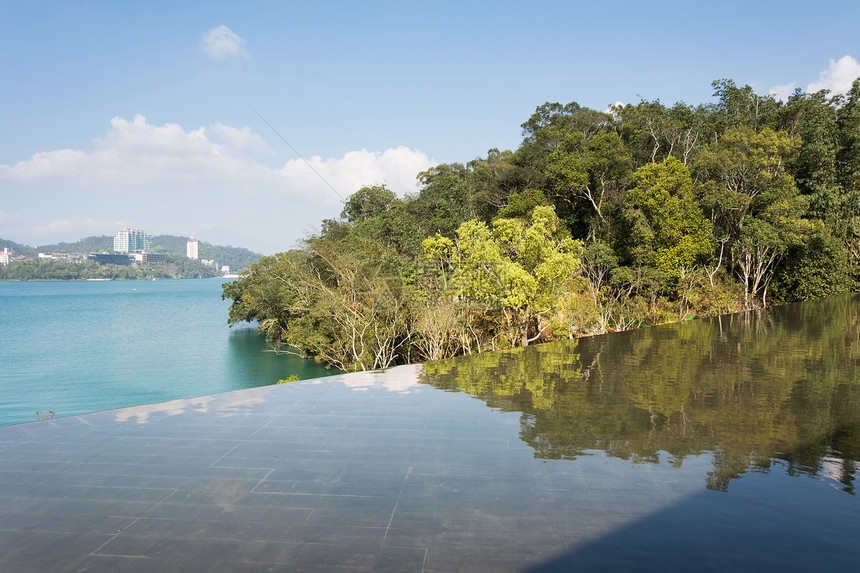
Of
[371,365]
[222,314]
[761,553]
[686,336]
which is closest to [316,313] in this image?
[371,365]

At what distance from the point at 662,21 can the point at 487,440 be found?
61.9 ft

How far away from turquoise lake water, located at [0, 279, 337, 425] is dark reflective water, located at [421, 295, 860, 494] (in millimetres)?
14845

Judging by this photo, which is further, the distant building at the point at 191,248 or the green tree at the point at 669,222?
the distant building at the point at 191,248

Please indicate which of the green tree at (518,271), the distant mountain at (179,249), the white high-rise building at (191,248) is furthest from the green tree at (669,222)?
the white high-rise building at (191,248)

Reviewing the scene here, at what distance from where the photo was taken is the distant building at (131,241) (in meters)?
161

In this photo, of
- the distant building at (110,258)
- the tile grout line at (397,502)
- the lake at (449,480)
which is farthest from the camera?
the distant building at (110,258)

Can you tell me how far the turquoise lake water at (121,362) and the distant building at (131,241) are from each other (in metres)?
138

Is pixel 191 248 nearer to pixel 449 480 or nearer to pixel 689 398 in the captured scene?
pixel 689 398

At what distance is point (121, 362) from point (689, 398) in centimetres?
2604

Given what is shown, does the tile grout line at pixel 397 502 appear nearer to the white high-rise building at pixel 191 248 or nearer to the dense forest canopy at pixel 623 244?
the dense forest canopy at pixel 623 244

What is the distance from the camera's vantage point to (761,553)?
1.84 m

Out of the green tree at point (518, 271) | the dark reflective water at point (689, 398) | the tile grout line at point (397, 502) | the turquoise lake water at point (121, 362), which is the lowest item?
the turquoise lake water at point (121, 362)

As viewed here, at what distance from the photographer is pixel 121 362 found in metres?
23.8

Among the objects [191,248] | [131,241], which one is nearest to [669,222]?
[191,248]
